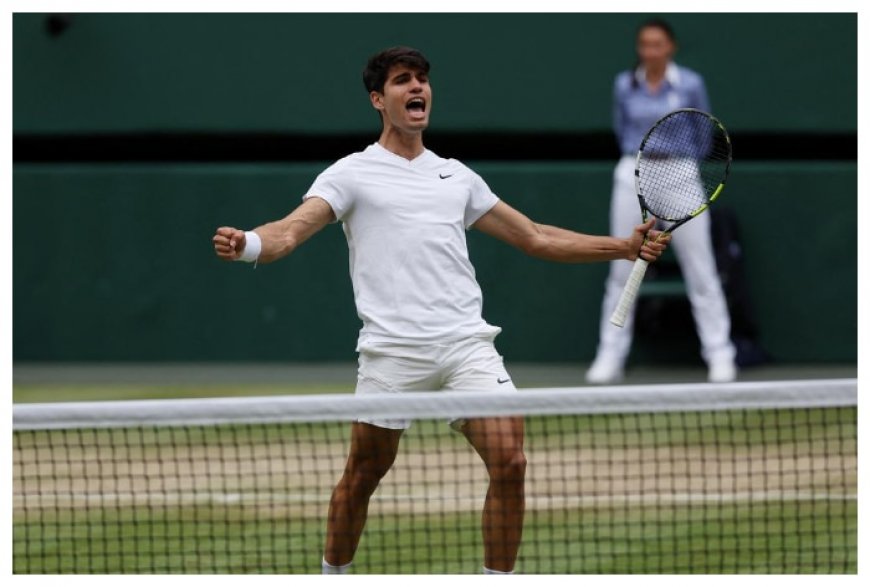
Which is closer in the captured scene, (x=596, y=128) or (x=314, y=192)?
(x=314, y=192)

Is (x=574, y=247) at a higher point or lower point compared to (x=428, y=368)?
higher

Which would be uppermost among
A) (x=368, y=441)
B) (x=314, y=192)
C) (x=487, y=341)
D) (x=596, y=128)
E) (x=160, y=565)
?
(x=596, y=128)

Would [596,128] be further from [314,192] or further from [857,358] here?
[314,192]

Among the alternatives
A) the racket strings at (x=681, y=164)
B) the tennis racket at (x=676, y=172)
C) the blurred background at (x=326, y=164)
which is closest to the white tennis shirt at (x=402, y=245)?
the tennis racket at (x=676, y=172)

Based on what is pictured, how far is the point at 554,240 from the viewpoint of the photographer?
4875 mm

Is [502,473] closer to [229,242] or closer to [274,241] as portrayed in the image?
[274,241]

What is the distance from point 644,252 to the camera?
466 cm

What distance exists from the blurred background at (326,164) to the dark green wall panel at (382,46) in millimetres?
12

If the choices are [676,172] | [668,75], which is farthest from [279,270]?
[676,172]

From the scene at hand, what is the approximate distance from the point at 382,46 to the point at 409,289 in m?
4.86

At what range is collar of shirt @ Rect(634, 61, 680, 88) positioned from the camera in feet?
26.6

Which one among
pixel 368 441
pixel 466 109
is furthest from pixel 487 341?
pixel 466 109

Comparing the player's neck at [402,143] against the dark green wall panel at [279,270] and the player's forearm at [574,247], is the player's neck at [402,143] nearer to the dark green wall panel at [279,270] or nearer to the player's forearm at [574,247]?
the player's forearm at [574,247]

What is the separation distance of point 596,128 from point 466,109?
29.9 inches
